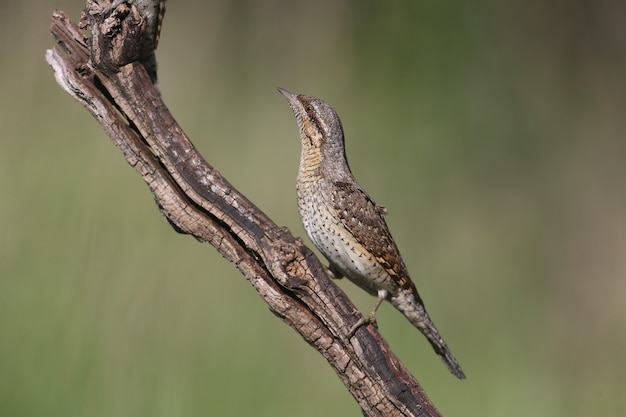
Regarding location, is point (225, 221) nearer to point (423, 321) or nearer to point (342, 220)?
point (342, 220)

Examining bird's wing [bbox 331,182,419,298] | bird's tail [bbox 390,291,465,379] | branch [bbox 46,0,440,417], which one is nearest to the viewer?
branch [bbox 46,0,440,417]

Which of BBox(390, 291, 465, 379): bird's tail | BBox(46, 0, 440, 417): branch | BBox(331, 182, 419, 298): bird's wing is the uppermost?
BBox(331, 182, 419, 298): bird's wing

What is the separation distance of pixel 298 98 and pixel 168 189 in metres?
0.90

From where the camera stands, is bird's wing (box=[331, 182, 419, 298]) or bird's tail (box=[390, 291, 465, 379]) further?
bird's tail (box=[390, 291, 465, 379])

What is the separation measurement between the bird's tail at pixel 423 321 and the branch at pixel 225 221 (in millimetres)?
657

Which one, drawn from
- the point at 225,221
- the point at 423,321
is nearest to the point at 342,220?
the point at 423,321

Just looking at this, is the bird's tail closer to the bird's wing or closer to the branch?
the bird's wing

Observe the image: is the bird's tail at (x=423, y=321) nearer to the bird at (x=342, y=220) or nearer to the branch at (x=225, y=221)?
the bird at (x=342, y=220)

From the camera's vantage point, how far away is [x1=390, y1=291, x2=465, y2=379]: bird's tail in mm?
3305

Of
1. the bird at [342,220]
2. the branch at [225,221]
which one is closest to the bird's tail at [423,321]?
the bird at [342,220]

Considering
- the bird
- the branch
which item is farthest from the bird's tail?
the branch

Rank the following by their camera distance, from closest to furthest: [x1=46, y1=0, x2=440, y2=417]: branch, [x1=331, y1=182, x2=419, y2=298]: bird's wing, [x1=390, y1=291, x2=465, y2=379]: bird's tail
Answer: [x1=46, y1=0, x2=440, y2=417]: branch, [x1=331, y1=182, x2=419, y2=298]: bird's wing, [x1=390, y1=291, x2=465, y2=379]: bird's tail

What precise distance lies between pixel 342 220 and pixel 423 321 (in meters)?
0.57

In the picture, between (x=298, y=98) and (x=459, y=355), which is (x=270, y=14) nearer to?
(x=298, y=98)
